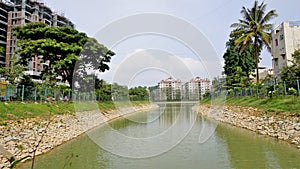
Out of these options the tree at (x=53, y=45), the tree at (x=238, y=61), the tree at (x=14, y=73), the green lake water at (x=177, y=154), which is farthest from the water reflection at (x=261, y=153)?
the tree at (x=238, y=61)

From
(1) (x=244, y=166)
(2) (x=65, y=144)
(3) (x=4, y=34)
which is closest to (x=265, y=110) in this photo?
(1) (x=244, y=166)

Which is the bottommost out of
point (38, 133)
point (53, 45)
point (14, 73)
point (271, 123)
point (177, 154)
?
point (177, 154)

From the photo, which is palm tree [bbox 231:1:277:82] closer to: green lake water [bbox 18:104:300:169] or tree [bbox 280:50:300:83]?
tree [bbox 280:50:300:83]

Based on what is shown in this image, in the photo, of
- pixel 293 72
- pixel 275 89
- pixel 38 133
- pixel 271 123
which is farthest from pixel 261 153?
pixel 293 72

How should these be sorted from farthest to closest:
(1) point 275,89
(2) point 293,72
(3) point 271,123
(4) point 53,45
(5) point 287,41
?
1. (5) point 287,41
2. (4) point 53,45
3. (2) point 293,72
4. (1) point 275,89
5. (3) point 271,123

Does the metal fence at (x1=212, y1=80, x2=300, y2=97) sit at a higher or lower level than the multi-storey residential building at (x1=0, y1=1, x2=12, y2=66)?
lower

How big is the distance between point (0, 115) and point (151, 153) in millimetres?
5285

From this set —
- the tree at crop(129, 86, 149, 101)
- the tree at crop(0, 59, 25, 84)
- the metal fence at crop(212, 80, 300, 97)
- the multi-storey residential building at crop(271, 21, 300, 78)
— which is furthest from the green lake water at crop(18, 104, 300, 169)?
the tree at crop(129, 86, 149, 101)

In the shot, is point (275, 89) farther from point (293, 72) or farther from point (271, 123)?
point (271, 123)

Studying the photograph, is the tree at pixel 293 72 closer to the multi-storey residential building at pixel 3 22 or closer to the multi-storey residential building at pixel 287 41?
the multi-storey residential building at pixel 287 41

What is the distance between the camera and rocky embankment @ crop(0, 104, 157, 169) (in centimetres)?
718

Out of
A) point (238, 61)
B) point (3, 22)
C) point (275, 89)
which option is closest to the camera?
point (275, 89)

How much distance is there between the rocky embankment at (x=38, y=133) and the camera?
718cm

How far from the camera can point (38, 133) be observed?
8.97 metres
